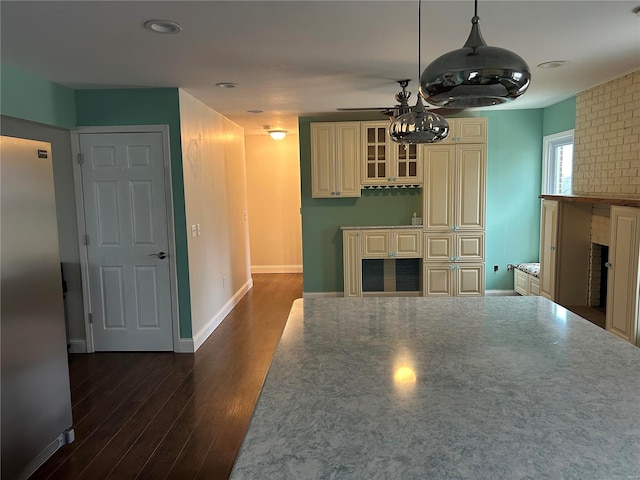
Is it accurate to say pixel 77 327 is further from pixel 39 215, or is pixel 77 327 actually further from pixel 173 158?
pixel 39 215

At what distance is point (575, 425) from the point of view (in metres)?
1.13

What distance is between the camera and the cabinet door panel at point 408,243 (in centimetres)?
554

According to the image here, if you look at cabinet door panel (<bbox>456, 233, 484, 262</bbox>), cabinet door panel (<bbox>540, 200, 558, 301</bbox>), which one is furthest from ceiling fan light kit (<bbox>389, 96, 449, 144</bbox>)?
cabinet door panel (<bbox>456, 233, 484, 262</bbox>)

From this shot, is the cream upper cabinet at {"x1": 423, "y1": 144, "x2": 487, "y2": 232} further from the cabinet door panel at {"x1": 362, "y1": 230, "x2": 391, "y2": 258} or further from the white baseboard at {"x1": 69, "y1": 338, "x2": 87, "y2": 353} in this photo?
the white baseboard at {"x1": 69, "y1": 338, "x2": 87, "y2": 353}

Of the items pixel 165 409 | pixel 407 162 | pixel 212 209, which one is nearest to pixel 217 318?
pixel 212 209

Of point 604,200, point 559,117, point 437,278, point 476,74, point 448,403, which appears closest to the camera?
point 476,74

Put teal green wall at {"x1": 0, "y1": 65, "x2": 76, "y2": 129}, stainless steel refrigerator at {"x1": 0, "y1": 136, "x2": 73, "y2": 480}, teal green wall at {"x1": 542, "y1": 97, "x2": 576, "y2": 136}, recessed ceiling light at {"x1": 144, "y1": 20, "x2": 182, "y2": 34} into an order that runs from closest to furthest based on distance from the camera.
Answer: stainless steel refrigerator at {"x1": 0, "y1": 136, "x2": 73, "y2": 480}
recessed ceiling light at {"x1": 144, "y1": 20, "x2": 182, "y2": 34}
teal green wall at {"x1": 0, "y1": 65, "x2": 76, "y2": 129}
teal green wall at {"x1": 542, "y1": 97, "x2": 576, "y2": 136}

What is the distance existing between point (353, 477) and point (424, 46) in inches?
106

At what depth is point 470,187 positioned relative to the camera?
543 centimetres

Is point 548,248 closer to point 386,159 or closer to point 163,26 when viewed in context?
point 386,159

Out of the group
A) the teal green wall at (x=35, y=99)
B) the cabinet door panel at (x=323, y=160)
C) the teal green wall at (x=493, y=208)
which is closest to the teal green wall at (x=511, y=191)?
the teal green wall at (x=493, y=208)

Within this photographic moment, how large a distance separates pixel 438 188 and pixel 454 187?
191 mm

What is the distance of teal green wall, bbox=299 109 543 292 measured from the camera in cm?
574

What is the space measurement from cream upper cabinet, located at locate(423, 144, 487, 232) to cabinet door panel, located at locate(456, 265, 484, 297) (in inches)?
19.4
